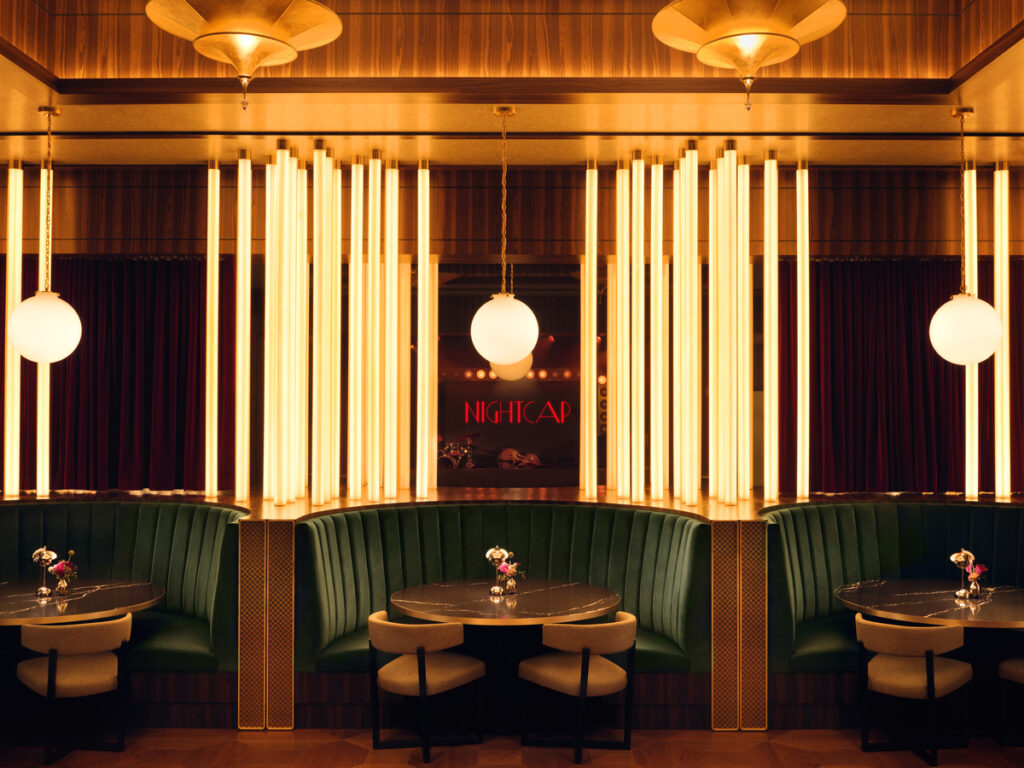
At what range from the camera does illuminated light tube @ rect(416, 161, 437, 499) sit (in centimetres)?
532

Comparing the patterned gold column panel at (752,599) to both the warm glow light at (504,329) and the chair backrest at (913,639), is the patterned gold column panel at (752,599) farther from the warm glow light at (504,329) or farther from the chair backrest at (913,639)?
the warm glow light at (504,329)

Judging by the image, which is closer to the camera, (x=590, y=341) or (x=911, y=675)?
(x=911, y=675)

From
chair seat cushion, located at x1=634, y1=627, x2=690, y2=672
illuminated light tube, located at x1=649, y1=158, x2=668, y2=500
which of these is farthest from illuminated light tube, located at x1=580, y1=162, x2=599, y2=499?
chair seat cushion, located at x1=634, y1=627, x2=690, y2=672

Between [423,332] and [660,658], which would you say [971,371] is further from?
[423,332]

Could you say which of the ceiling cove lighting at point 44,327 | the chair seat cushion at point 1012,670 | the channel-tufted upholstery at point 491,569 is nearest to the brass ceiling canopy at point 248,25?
the ceiling cove lighting at point 44,327

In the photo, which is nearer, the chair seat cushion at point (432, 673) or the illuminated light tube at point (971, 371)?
the chair seat cushion at point (432, 673)

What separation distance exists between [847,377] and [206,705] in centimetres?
433

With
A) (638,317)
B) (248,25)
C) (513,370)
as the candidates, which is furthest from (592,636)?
(513,370)

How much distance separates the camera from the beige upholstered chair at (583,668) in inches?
150

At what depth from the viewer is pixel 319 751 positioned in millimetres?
4223

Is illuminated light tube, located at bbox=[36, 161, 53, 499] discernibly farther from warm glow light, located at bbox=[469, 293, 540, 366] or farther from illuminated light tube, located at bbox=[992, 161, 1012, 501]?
illuminated light tube, located at bbox=[992, 161, 1012, 501]

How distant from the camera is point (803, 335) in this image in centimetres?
531

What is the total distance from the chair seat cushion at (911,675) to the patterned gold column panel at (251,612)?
2860mm

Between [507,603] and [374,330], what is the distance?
6.62ft
